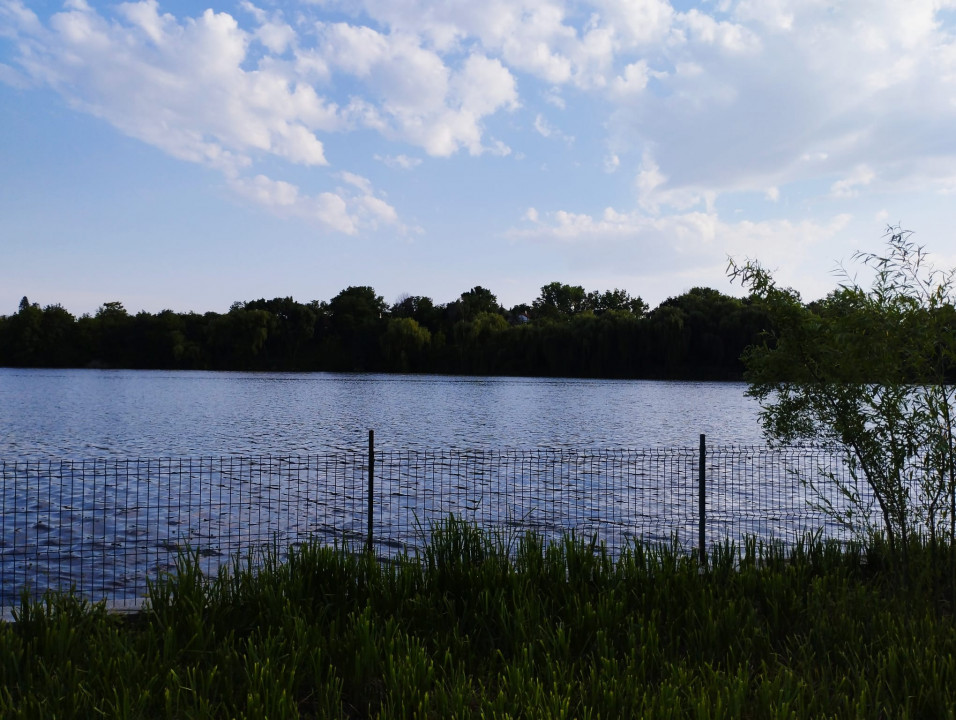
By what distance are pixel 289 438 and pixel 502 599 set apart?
75.9 ft

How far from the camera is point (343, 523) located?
13547 millimetres

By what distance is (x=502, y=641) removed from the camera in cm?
573

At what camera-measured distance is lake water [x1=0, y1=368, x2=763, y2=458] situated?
25453mm

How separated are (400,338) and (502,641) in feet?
363

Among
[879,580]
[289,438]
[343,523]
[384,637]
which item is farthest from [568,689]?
[289,438]

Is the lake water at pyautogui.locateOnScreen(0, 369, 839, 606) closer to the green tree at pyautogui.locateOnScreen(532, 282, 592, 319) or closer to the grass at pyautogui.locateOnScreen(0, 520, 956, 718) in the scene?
the grass at pyautogui.locateOnScreen(0, 520, 956, 718)

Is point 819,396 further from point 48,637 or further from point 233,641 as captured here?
point 48,637

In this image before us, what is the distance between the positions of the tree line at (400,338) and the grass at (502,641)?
85123mm

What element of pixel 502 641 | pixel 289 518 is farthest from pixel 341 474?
pixel 502 641

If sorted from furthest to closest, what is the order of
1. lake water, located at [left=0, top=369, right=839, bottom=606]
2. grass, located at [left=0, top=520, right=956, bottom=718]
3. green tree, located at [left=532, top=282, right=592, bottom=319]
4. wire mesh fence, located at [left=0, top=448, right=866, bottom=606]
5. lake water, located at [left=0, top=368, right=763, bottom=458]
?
green tree, located at [left=532, top=282, right=592, bottom=319] < lake water, located at [left=0, top=368, right=763, bottom=458] < lake water, located at [left=0, top=369, right=839, bottom=606] < wire mesh fence, located at [left=0, top=448, right=866, bottom=606] < grass, located at [left=0, top=520, right=956, bottom=718]

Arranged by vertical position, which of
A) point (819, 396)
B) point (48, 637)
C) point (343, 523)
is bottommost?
point (343, 523)

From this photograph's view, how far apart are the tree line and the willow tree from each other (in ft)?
277

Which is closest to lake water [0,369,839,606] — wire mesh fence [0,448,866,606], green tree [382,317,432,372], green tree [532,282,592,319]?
wire mesh fence [0,448,866,606]

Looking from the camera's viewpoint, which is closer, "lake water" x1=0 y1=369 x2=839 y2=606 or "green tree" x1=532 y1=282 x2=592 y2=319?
"lake water" x1=0 y1=369 x2=839 y2=606
